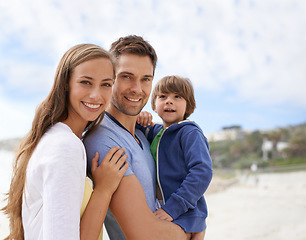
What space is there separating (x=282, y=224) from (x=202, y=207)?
16409 mm

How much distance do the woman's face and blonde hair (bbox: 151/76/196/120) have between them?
78cm

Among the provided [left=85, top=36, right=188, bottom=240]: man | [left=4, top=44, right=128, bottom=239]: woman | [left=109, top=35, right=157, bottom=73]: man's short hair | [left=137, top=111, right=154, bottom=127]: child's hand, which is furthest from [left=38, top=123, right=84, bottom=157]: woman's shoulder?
[left=137, top=111, right=154, bottom=127]: child's hand

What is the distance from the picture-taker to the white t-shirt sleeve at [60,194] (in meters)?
1.60

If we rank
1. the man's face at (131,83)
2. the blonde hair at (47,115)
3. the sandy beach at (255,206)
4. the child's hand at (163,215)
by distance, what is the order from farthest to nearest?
the sandy beach at (255,206) → the man's face at (131,83) → the child's hand at (163,215) → the blonde hair at (47,115)

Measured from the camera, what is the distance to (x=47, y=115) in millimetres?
1954

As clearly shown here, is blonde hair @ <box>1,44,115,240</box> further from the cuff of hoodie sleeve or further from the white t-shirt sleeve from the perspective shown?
the cuff of hoodie sleeve

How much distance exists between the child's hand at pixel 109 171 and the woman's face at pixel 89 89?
0.90 ft

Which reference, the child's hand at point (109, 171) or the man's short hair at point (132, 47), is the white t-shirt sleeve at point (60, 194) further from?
the man's short hair at point (132, 47)

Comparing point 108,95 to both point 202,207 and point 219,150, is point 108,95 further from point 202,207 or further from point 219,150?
point 219,150

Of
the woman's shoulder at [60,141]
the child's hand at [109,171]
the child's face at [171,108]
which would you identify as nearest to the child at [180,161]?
the child's face at [171,108]

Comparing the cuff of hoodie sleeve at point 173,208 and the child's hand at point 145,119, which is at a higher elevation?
the child's hand at point 145,119

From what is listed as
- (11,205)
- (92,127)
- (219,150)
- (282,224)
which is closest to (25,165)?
(11,205)

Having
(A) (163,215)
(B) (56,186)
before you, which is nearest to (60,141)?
(B) (56,186)

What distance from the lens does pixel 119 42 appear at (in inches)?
99.4
